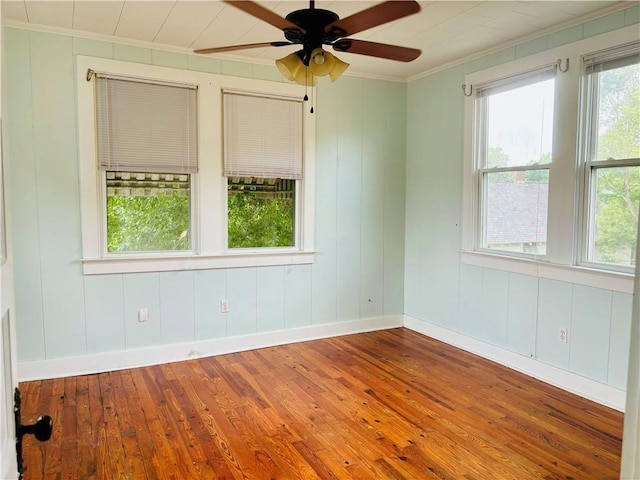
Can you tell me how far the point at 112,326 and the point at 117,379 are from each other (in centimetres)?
44

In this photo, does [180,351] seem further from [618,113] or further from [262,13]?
[618,113]

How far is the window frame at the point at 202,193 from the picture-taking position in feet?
11.6

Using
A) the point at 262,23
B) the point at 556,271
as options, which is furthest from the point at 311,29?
the point at 556,271

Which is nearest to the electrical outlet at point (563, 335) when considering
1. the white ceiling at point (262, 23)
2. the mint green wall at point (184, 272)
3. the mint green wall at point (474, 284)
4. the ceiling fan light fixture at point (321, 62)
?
the mint green wall at point (474, 284)

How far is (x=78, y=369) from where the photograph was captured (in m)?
3.58

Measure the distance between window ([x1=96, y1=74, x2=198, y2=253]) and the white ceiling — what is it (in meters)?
0.41

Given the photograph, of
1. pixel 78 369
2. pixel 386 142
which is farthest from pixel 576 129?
pixel 78 369

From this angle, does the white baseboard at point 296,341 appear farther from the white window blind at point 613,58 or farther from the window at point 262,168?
the white window blind at point 613,58

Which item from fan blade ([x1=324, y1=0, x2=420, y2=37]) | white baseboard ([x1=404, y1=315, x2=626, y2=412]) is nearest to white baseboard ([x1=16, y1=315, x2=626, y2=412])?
white baseboard ([x1=404, y1=315, x2=626, y2=412])

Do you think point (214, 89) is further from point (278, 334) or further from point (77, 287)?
point (278, 334)

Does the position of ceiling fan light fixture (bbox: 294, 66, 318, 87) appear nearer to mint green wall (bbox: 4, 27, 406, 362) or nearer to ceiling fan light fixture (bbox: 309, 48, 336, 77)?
ceiling fan light fixture (bbox: 309, 48, 336, 77)

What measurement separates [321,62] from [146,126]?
197 centimetres

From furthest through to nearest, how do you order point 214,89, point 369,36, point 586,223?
point 214,89 → point 369,36 → point 586,223

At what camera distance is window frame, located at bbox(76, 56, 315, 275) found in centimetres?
353
